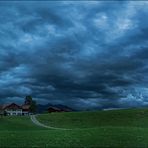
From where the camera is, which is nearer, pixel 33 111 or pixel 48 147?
pixel 48 147

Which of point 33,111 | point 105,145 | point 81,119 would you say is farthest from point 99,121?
point 33,111

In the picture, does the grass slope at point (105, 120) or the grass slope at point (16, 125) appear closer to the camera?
the grass slope at point (16, 125)

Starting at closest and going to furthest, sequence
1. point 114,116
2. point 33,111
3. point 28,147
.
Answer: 1. point 28,147
2. point 114,116
3. point 33,111

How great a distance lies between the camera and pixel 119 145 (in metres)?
26.6

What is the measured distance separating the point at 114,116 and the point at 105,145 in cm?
8025

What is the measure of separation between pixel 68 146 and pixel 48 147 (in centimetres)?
132

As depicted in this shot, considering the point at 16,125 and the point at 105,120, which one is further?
the point at 105,120

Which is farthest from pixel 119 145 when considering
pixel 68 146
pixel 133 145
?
pixel 68 146

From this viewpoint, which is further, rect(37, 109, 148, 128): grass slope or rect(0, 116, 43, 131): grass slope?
rect(37, 109, 148, 128): grass slope

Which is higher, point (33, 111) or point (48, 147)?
point (33, 111)

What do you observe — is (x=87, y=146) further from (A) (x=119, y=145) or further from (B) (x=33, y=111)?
(B) (x=33, y=111)

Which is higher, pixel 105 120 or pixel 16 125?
pixel 105 120

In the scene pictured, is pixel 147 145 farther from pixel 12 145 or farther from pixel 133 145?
pixel 12 145

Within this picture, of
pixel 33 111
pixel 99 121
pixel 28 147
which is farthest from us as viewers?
pixel 33 111
